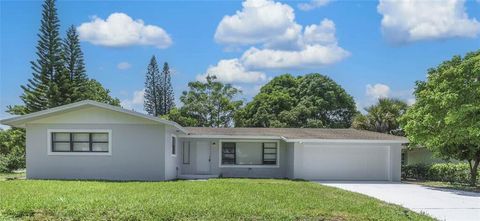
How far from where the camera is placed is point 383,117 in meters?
33.2

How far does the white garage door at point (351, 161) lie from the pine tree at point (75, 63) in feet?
65.5

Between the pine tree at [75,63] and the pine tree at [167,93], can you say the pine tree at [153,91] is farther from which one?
the pine tree at [75,63]

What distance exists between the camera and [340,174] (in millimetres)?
23172

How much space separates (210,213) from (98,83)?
3956cm

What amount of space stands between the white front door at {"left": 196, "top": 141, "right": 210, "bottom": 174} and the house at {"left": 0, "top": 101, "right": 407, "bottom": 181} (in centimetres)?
5

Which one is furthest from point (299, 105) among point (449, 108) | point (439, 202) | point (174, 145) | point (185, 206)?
point (185, 206)

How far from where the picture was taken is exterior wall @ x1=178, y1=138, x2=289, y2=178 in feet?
79.5

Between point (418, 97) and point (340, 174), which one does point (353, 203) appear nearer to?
point (418, 97)

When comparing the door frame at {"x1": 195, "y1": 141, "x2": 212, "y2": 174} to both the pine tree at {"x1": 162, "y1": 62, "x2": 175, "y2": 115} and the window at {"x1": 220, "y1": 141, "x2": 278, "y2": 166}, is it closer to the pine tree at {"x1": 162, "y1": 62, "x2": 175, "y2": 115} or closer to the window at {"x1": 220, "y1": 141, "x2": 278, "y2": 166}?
the window at {"x1": 220, "y1": 141, "x2": 278, "y2": 166}

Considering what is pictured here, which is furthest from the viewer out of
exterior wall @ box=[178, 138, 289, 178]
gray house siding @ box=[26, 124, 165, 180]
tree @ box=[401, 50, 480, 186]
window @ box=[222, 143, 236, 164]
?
window @ box=[222, 143, 236, 164]

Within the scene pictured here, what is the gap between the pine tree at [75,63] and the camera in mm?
36094

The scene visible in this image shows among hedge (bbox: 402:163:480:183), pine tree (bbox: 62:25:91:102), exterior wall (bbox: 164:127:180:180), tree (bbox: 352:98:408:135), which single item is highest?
pine tree (bbox: 62:25:91:102)

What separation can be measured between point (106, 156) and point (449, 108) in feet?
41.8

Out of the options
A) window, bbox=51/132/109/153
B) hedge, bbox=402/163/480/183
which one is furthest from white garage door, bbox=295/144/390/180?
window, bbox=51/132/109/153
